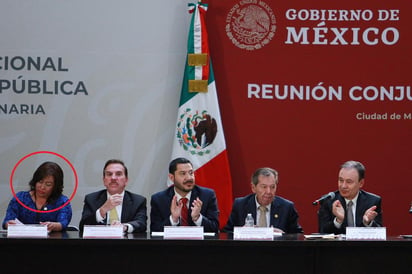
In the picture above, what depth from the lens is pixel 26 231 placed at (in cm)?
385

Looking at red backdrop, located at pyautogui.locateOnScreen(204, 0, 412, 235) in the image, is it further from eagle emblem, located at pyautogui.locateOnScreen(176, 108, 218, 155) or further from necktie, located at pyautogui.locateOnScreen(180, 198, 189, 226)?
necktie, located at pyautogui.locateOnScreen(180, 198, 189, 226)

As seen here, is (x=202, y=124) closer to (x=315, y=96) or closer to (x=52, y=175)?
(x=315, y=96)

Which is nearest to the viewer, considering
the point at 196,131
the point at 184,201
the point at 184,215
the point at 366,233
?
the point at 366,233

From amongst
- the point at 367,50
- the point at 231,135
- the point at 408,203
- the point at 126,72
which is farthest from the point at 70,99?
the point at 408,203

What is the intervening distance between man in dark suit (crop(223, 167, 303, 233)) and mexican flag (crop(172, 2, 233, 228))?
1.04 meters

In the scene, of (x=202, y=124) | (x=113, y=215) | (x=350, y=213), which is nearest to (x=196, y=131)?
(x=202, y=124)

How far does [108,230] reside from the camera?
12.6 feet

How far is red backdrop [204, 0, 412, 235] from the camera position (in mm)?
5922

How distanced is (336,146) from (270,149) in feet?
1.86

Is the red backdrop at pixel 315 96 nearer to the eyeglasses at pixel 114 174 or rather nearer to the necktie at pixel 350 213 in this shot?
the necktie at pixel 350 213

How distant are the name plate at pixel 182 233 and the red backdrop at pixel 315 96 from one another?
2.16m
